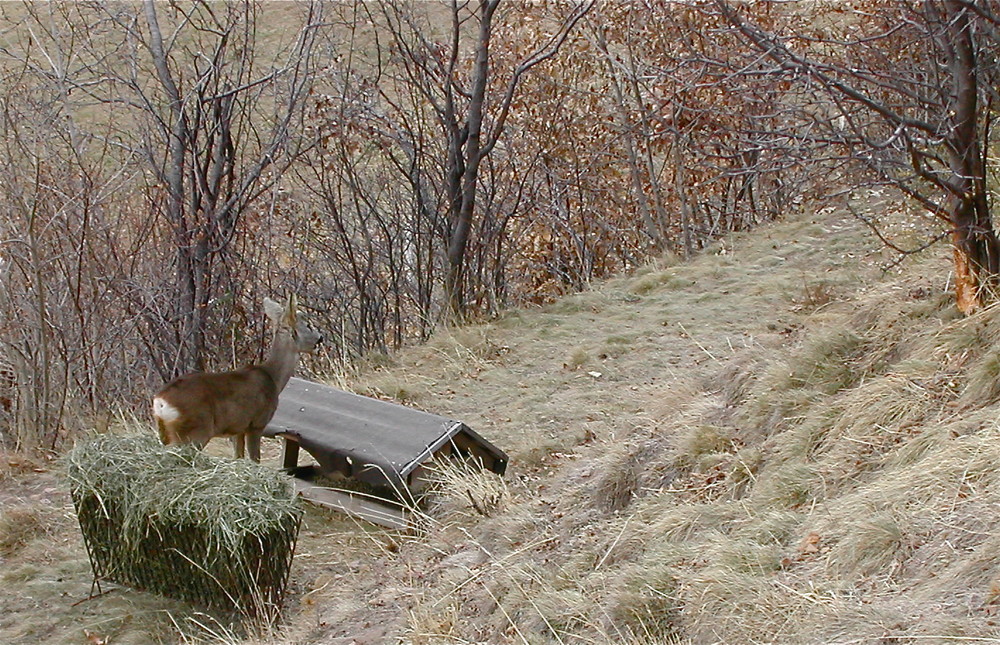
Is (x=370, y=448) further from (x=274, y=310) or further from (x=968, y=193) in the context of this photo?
(x=968, y=193)

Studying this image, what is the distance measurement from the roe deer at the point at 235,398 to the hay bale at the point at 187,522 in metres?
0.41

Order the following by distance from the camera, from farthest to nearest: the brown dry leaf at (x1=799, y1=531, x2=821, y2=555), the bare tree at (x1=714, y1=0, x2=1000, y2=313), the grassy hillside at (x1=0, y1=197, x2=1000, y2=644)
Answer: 1. the bare tree at (x1=714, y1=0, x2=1000, y2=313)
2. the brown dry leaf at (x1=799, y1=531, x2=821, y2=555)
3. the grassy hillside at (x1=0, y1=197, x2=1000, y2=644)

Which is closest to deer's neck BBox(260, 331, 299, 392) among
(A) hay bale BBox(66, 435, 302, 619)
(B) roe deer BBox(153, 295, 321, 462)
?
(B) roe deer BBox(153, 295, 321, 462)

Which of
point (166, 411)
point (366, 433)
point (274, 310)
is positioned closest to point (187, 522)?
point (166, 411)

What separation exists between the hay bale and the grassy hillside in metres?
0.18

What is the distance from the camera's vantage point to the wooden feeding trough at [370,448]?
7.29 m

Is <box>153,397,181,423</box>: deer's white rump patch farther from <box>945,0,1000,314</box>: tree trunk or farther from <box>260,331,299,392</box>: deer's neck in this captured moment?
<box>945,0,1000,314</box>: tree trunk

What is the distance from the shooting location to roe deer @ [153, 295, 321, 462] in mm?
7113

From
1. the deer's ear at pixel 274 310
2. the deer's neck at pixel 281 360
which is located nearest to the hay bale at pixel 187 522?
the deer's neck at pixel 281 360

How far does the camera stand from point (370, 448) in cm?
740

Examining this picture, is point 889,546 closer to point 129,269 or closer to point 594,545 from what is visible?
point 594,545

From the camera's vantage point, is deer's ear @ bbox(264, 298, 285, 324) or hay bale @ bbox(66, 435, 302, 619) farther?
deer's ear @ bbox(264, 298, 285, 324)

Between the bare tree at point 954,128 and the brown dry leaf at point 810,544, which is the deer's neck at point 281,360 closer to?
the bare tree at point 954,128

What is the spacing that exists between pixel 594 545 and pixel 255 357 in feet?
21.3
